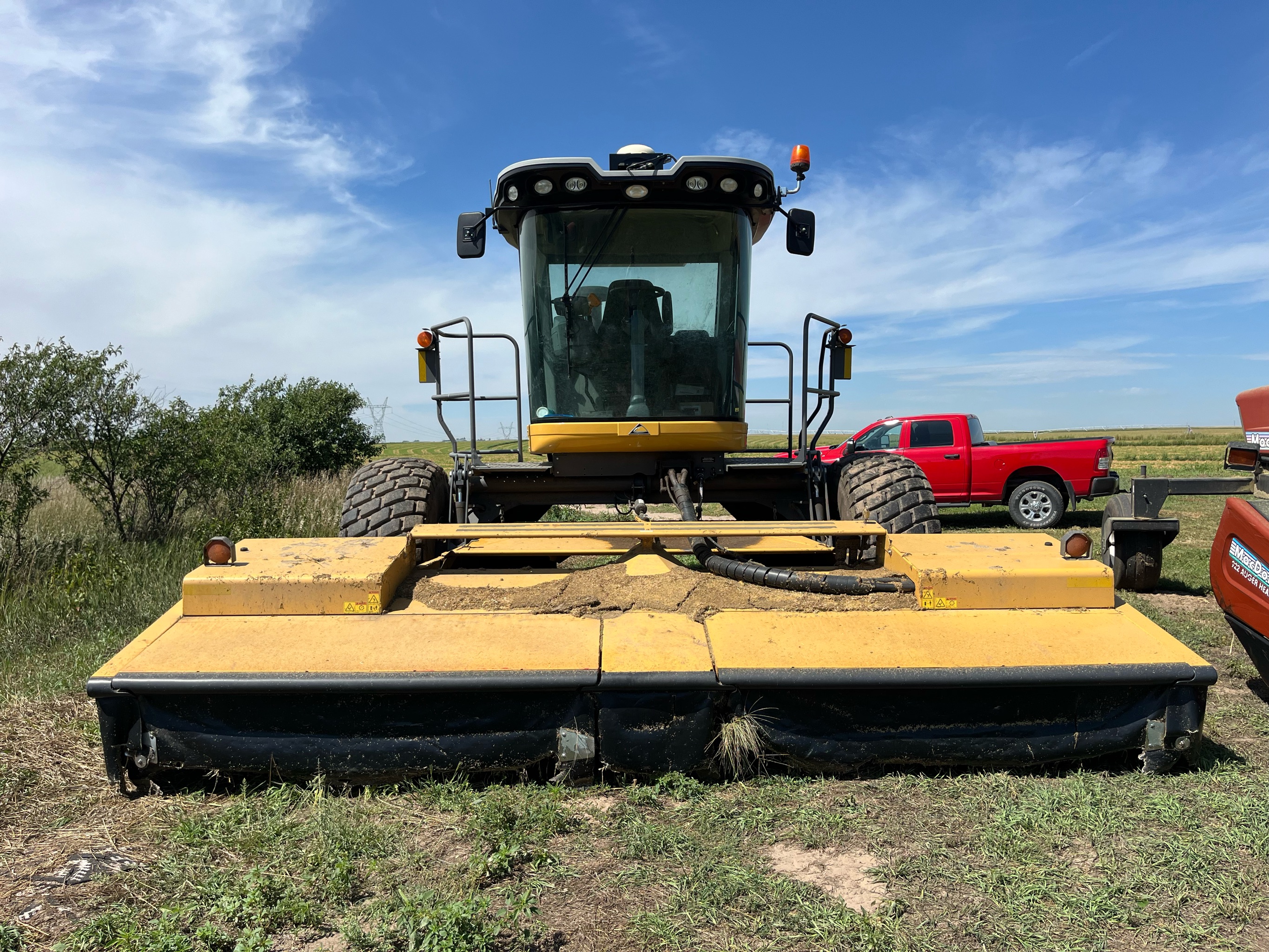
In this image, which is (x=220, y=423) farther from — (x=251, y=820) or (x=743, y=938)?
(x=743, y=938)

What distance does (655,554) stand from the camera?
361cm

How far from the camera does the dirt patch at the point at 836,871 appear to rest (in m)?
2.17

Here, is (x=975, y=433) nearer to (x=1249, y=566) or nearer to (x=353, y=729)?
(x=1249, y=566)

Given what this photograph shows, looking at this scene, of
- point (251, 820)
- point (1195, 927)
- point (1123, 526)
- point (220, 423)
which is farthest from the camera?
point (220, 423)

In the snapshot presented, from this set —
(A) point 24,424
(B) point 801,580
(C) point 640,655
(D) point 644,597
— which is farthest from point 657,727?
(A) point 24,424

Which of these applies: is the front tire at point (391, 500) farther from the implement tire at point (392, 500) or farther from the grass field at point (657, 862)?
the grass field at point (657, 862)

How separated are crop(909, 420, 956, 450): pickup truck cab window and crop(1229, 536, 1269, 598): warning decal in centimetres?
810

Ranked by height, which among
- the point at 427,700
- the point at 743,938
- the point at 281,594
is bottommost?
the point at 743,938

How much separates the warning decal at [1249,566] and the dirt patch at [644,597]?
1532 mm

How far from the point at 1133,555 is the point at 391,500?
5.70m

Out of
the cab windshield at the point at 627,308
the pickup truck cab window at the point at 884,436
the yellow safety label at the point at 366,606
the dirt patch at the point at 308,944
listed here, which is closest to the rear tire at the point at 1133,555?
the cab windshield at the point at 627,308

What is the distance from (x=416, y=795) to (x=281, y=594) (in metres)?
0.92

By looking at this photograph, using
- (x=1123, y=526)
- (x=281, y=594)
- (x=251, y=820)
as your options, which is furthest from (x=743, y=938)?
(x=1123, y=526)

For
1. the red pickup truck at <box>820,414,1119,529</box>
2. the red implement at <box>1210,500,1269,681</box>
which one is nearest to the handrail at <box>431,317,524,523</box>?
the red implement at <box>1210,500,1269,681</box>
